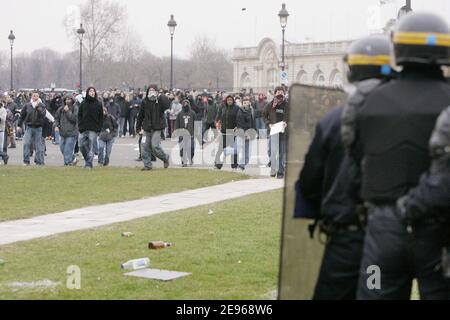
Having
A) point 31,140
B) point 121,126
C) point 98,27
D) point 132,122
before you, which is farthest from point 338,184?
point 98,27

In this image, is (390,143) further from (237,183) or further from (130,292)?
(237,183)

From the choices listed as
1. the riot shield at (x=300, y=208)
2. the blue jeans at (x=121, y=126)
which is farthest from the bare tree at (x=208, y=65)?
the riot shield at (x=300, y=208)

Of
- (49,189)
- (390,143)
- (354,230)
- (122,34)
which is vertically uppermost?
(122,34)

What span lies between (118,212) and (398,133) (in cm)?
859

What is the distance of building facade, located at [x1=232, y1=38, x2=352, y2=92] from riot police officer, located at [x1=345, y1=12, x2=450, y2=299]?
88.9 meters

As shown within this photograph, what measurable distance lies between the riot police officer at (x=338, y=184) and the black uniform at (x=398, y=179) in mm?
205

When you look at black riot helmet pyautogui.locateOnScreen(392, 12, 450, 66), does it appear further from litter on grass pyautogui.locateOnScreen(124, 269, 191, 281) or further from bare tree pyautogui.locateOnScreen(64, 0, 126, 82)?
bare tree pyautogui.locateOnScreen(64, 0, 126, 82)

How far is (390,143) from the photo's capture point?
13.8 feet

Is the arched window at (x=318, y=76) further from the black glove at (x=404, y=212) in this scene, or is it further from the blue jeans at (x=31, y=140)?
the black glove at (x=404, y=212)

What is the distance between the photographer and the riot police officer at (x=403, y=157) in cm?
412

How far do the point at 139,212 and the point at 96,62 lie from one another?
3480 inches

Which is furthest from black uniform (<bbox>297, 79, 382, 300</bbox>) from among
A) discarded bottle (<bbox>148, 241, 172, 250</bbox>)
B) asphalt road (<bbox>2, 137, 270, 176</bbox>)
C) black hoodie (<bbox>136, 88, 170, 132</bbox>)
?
black hoodie (<bbox>136, 88, 170, 132</bbox>)

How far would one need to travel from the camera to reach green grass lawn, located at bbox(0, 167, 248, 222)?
13078mm
